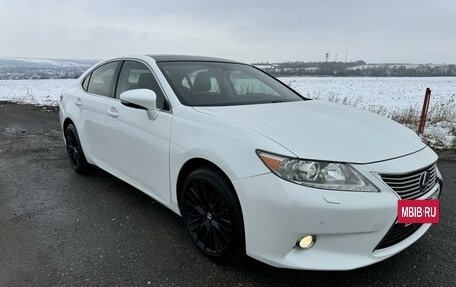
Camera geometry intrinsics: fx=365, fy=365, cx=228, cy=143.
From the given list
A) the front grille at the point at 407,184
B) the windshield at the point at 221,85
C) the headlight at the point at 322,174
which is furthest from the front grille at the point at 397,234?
the windshield at the point at 221,85

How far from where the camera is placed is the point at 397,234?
7.50 feet

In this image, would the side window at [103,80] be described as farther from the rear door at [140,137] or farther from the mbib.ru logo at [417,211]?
the mbib.ru logo at [417,211]

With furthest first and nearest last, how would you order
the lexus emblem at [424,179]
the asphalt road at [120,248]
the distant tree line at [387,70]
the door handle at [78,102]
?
the distant tree line at [387,70] < the door handle at [78,102] < the asphalt road at [120,248] < the lexus emblem at [424,179]

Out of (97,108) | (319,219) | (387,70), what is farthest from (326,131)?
(387,70)

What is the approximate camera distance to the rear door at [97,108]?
12.6 ft

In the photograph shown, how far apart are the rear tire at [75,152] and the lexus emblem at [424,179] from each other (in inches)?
144

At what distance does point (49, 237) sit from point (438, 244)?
3.22 m

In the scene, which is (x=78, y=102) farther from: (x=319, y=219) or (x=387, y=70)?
(x=387, y=70)

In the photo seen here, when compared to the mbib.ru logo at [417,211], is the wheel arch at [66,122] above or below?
above

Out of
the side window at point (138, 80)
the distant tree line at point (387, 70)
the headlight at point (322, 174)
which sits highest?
the distant tree line at point (387, 70)

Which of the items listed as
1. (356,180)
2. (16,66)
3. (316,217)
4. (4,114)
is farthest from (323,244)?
(16,66)

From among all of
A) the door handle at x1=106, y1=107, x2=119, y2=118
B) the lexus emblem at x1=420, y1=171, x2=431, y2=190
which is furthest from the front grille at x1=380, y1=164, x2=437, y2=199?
the door handle at x1=106, y1=107, x2=119, y2=118

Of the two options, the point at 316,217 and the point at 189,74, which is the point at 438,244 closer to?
the point at 316,217

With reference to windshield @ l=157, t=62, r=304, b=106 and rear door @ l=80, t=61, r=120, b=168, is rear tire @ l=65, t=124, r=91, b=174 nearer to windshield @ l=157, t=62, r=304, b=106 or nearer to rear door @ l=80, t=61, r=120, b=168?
rear door @ l=80, t=61, r=120, b=168
